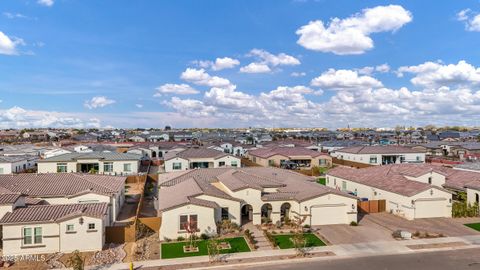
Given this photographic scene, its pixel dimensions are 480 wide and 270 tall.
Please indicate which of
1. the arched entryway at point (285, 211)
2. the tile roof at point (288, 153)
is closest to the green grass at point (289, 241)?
the arched entryway at point (285, 211)

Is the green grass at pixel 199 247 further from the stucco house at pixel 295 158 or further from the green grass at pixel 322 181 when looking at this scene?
the stucco house at pixel 295 158


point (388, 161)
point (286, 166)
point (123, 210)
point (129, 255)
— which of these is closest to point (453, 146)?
point (388, 161)

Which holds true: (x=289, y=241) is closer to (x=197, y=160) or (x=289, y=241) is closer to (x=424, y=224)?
(x=424, y=224)

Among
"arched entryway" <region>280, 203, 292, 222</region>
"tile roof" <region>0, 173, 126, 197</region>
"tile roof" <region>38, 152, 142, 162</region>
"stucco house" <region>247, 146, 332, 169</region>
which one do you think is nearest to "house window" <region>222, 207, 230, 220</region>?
"arched entryway" <region>280, 203, 292, 222</region>

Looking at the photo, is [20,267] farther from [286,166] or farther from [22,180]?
[286,166]

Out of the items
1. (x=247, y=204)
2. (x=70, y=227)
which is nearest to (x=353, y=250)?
(x=247, y=204)

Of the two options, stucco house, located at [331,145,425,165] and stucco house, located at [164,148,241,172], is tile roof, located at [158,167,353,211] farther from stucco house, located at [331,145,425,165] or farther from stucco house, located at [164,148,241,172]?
stucco house, located at [331,145,425,165]

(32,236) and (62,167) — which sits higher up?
(62,167)
